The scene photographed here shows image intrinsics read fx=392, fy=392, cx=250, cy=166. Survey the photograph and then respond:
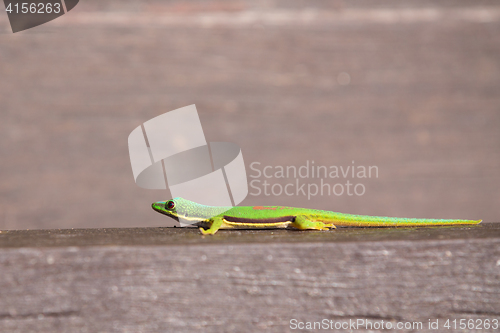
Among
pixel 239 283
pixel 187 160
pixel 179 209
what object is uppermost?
pixel 239 283

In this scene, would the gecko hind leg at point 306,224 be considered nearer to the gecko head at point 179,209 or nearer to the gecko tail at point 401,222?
the gecko tail at point 401,222

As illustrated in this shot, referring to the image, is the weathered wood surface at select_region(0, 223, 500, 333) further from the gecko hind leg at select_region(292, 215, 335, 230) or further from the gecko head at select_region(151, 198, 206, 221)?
the gecko head at select_region(151, 198, 206, 221)

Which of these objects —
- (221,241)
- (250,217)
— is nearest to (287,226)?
(250,217)

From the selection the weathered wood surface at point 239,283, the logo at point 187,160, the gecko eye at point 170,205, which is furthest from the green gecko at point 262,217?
the weathered wood surface at point 239,283

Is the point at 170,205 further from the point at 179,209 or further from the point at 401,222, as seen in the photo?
the point at 401,222

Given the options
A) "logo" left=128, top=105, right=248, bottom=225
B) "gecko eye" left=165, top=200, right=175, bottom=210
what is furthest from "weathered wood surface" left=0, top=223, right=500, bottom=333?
"logo" left=128, top=105, right=248, bottom=225

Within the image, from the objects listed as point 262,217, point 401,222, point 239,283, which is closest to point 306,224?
point 262,217
